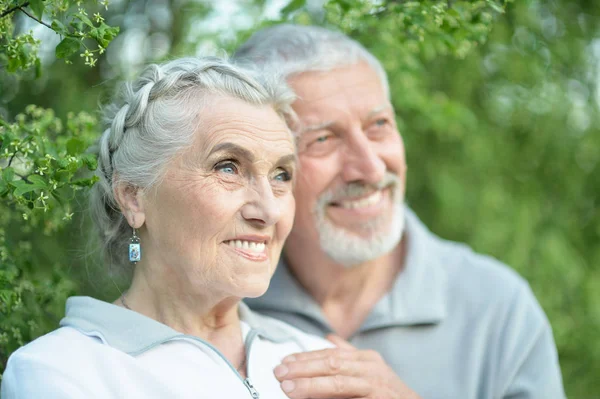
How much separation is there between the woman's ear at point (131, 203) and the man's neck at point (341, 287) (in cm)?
102

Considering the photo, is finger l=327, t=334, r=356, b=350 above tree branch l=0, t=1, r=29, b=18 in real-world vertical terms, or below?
below

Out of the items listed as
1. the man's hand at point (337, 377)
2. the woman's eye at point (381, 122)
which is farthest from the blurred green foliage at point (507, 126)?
the man's hand at point (337, 377)

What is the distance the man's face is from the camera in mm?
2779

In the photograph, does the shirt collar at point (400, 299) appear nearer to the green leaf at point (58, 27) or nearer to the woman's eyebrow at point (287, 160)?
the woman's eyebrow at point (287, 160)

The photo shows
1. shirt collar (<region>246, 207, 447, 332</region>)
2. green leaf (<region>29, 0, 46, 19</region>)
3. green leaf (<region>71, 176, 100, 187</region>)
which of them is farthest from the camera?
shirt collar (<region>246, 207, 447, 332</region>)

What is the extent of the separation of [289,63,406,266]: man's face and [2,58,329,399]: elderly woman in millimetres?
491

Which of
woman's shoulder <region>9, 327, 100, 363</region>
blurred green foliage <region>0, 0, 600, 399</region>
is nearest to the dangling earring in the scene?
woman's shoulder <region>9, 327, 100, 363</region>

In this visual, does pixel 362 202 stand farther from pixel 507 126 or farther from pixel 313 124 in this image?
pixel 507 126

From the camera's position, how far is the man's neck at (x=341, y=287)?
10.0 feet

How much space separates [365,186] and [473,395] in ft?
3.04

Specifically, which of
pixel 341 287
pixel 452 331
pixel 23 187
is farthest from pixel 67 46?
pixel 452 331

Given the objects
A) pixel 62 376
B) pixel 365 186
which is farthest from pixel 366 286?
pixel 62 376

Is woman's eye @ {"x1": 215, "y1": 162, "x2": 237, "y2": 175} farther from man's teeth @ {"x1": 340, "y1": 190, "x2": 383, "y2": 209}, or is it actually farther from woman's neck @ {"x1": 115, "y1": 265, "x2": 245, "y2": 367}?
man's teeth @ {"x1": 340, "y1": 190, "x2": 383, "y2": 209}

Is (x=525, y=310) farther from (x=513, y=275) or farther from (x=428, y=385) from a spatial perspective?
(x=428, y=385)
